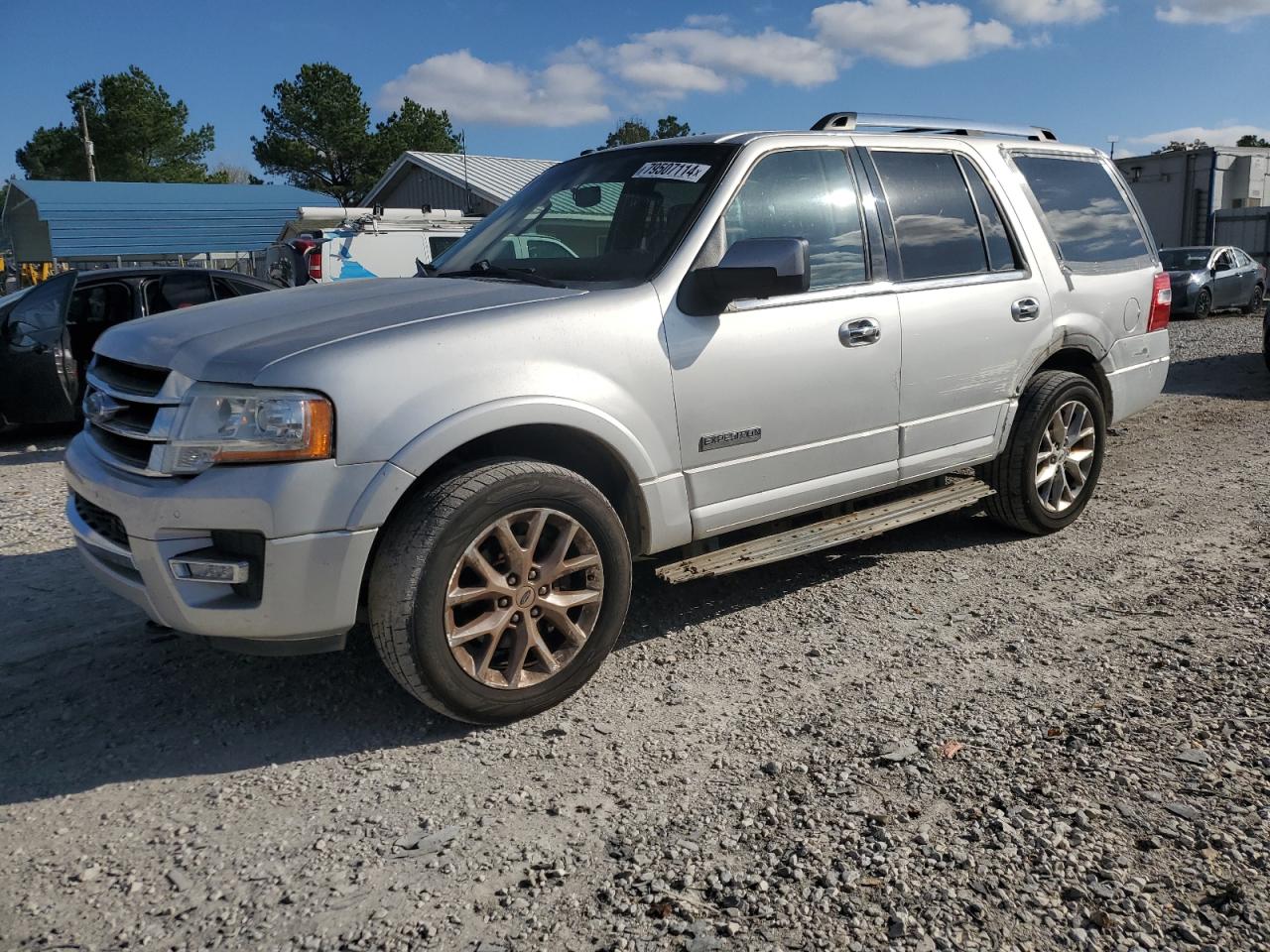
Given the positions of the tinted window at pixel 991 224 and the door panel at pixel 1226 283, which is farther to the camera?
the door panel at pixel 1226 283

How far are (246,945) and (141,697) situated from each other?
161cm

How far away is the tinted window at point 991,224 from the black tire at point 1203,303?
1830 cm

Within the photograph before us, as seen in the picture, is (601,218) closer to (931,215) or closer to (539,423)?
(539,423)

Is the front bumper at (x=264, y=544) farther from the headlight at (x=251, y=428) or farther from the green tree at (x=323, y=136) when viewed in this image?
the green tree at (x=323, y=136)

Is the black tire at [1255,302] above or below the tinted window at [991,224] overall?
below

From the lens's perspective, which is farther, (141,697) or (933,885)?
(141,697)

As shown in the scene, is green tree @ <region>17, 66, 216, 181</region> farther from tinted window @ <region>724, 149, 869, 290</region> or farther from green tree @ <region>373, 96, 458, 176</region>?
tinted window @ <region>724, 149, 869, 290</region>

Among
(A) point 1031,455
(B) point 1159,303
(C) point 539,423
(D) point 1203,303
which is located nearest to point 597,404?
Answer: (C) point 539,423

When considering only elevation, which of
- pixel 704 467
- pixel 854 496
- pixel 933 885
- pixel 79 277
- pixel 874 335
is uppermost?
pixel 79 277

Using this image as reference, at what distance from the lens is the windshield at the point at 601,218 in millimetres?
3852

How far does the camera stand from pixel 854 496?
4320mm

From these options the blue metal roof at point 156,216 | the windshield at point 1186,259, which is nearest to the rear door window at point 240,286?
the windshield at point 1186,259

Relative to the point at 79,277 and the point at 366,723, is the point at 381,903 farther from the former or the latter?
the point at 79,277

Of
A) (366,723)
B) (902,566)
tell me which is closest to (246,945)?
(366,723)
